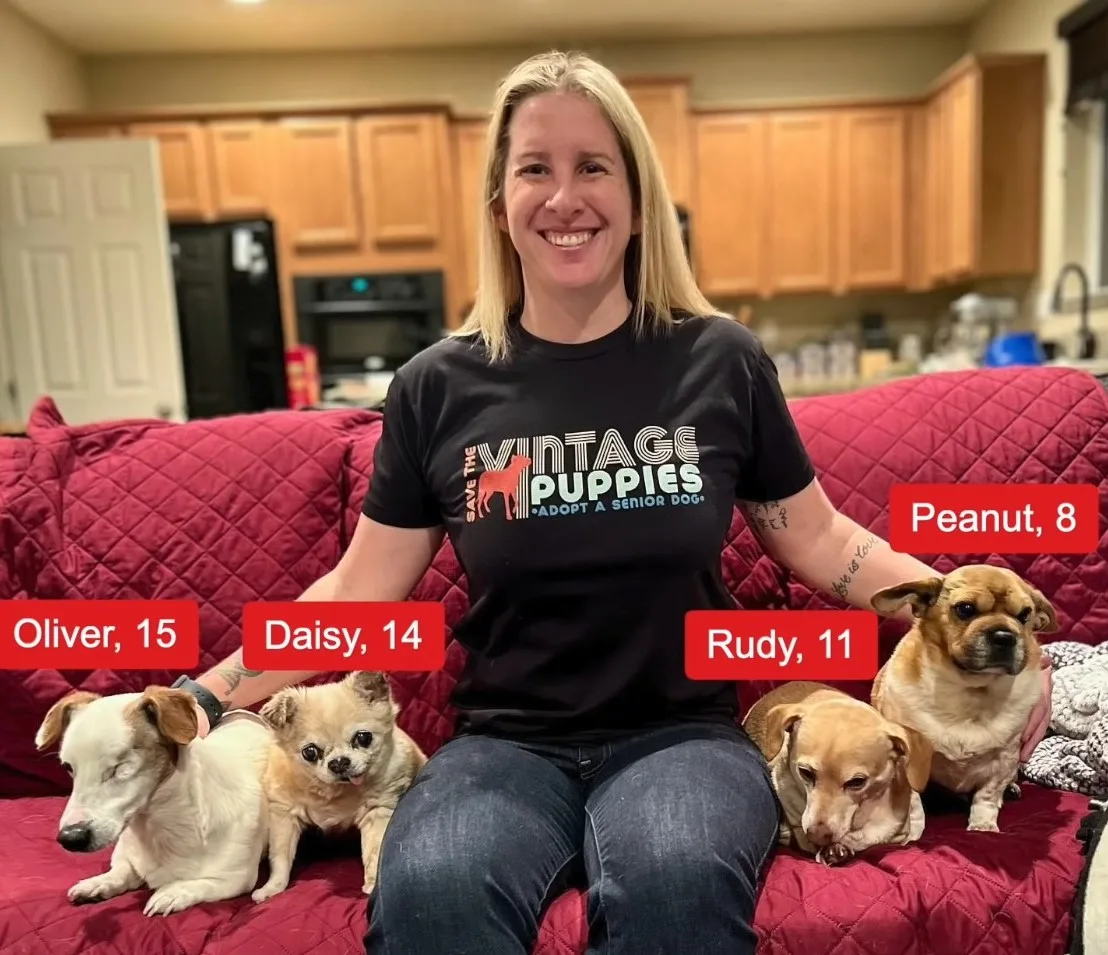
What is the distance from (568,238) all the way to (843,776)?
0.74m

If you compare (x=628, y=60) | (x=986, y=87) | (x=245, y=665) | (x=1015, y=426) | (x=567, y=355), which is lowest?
(x=245, y=665)

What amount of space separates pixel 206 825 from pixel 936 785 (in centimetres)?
93

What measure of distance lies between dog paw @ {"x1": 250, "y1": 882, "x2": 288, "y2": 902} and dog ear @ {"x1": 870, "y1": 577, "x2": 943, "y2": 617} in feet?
2.67

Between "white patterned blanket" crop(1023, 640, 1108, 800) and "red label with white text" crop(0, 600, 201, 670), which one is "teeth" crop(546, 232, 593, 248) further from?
"white patterned blanket" crop(1023, 640, 1108, 800)

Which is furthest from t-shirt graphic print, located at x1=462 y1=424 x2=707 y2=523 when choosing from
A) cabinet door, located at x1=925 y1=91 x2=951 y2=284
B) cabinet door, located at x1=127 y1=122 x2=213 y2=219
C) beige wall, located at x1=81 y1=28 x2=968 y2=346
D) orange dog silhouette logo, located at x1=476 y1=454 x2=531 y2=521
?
beige wall, located at x1=81 y1=28 x2=968 y2=346

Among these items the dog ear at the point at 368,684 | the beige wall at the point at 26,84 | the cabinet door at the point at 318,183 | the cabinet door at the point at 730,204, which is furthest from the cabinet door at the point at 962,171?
the beige wall at the point at 26,84

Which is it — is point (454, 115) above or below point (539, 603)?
above

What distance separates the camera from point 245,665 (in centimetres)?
122

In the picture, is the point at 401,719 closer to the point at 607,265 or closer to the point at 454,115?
the point at 607,265

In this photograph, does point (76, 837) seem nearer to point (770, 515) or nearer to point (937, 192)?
point (770, 515)

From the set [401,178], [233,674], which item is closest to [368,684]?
[233,674]

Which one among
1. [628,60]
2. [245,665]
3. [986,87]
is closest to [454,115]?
[628,60]

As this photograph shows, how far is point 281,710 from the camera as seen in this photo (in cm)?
113

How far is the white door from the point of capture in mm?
3873
